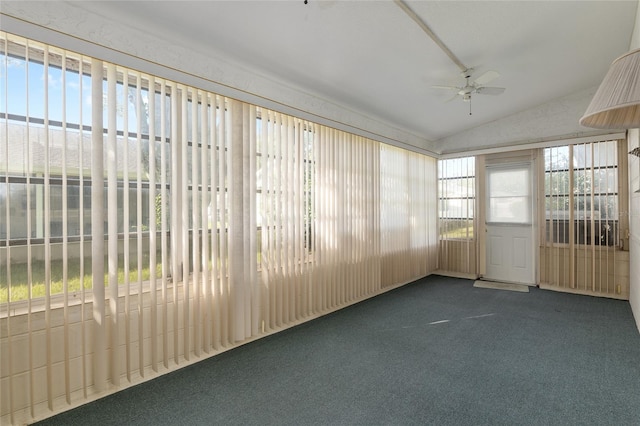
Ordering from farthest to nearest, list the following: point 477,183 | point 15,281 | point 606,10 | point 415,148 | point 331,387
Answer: point 477,183 → point 415,148 → point 606,10 → point 331,387 → point 15,281

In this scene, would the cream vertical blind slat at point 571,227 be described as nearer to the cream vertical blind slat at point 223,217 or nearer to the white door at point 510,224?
the white door at point 510,224

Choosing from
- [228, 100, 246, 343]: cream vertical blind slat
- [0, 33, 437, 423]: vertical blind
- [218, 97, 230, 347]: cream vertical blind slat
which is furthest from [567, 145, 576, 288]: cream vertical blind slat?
[218, 97, 230, 347]: cream vertical blind slat

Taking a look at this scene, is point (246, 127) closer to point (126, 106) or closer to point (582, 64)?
point (126, 106)

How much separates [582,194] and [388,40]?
404cm

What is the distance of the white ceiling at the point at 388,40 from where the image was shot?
94.5 inches

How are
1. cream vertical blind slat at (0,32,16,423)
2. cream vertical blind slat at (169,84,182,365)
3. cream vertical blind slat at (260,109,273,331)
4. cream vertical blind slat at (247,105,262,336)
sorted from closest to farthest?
cream vertical blind slat at (0,32,16,423)
cream vertical blind slat at (169,84,182,365)
cream vertical blind slat at (247,105,262,336)
cream vertical blind slat at (260,109,273,331)

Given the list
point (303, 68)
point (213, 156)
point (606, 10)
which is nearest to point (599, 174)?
point (606, 10)

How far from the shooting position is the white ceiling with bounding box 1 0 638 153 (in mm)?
2400

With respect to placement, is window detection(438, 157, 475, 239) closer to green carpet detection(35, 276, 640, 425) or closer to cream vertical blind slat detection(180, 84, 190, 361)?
green carpet detection(35, 276, 640, 425)

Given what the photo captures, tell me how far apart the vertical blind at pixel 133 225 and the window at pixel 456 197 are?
351 cm

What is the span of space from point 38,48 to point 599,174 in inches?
257

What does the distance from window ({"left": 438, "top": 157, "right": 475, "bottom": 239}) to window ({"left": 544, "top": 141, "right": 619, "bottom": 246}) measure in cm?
117

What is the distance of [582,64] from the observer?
4.00 m

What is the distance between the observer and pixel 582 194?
480 cm
